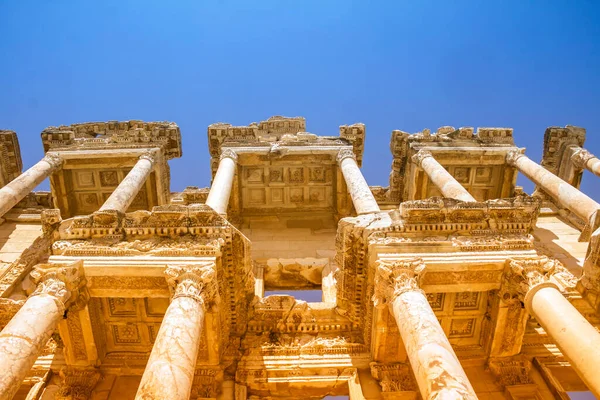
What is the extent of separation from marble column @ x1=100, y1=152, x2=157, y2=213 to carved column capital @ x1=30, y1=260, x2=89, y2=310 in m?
3.08

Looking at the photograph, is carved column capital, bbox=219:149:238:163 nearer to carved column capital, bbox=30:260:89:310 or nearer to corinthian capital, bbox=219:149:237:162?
corinthian capital, bbox=219:149:237:162

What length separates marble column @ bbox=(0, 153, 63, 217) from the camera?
46.1 feet

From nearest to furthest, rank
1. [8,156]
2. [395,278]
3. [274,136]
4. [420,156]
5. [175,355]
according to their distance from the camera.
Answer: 1. [175,355]
2. [395,278]
3. [420,156]
4. [8,156]
5. [274,136]

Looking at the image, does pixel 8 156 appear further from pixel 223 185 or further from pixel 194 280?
pixel 194 280

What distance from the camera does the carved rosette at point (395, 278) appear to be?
29.0ft

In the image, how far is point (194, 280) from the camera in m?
8.81

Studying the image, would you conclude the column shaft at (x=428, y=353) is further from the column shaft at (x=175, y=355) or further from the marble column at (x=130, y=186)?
the marble column at (x=130, y=186)

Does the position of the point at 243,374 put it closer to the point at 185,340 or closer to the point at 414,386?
the point at 185,340

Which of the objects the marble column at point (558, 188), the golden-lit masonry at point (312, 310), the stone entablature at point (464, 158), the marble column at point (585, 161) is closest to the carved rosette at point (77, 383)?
the golden-lit masonry at point (312, 310)

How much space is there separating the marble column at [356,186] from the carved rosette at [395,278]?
289 centimetres

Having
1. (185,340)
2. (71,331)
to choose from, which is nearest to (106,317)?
(71,331)

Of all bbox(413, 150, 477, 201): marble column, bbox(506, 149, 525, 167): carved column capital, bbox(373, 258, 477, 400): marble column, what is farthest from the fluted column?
bbox(506, 149, 525, 167): carved column capital

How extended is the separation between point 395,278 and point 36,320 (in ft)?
22.3

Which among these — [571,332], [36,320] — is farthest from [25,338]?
[571,332]
